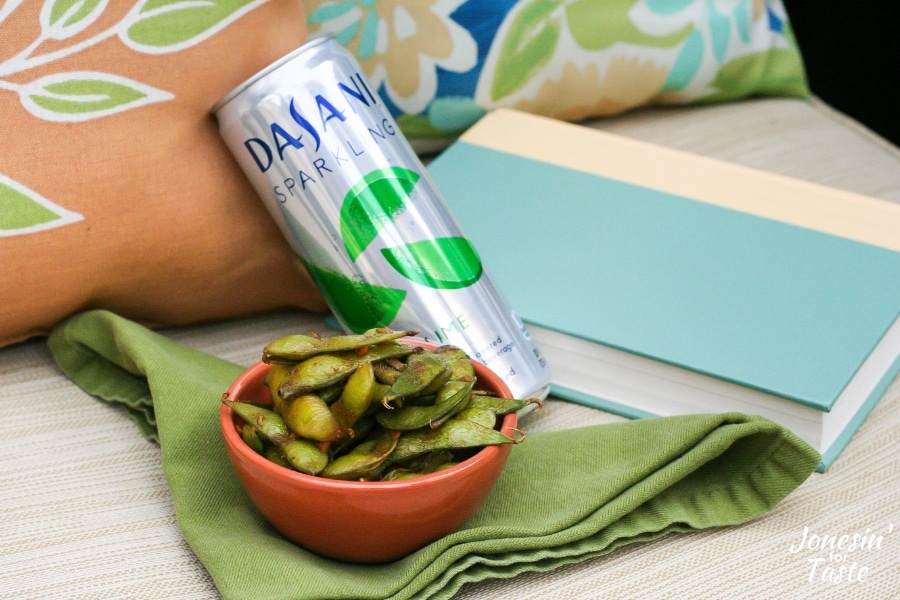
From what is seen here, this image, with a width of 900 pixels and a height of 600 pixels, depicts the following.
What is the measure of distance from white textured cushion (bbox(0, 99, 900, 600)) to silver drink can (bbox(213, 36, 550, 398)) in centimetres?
9

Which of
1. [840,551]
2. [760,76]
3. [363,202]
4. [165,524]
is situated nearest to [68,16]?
[363,202]

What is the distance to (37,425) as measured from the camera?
614 mm

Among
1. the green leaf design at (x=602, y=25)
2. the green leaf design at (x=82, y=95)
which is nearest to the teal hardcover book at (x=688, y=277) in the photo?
the green leaf design at (x=602, y=25)

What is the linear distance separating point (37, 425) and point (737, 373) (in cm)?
43

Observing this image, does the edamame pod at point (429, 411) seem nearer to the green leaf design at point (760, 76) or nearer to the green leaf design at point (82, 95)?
the green leaf design at point (82, 95)

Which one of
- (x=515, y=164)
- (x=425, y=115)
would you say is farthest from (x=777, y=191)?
(x=425, y=115)

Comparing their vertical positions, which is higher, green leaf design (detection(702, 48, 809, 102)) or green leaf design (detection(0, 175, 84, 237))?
green leaf design (detection(0, 175, 84, 237))

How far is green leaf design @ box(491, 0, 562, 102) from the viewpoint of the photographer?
0.92 metres

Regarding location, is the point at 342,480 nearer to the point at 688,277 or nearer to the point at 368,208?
the point at 368,208

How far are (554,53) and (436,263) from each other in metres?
0.40

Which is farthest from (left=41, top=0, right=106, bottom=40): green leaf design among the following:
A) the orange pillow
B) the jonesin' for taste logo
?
the jonesin' for taste logo

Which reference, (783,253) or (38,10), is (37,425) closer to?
(38,10)

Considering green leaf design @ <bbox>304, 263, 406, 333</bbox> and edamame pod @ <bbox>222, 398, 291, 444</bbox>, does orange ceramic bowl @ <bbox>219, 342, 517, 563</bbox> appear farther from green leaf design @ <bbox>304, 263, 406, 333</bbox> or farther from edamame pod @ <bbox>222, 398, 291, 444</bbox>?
green leaf design @ <bbox>304, 263, 406, 333</bbox>

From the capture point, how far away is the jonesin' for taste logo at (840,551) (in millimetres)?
522
